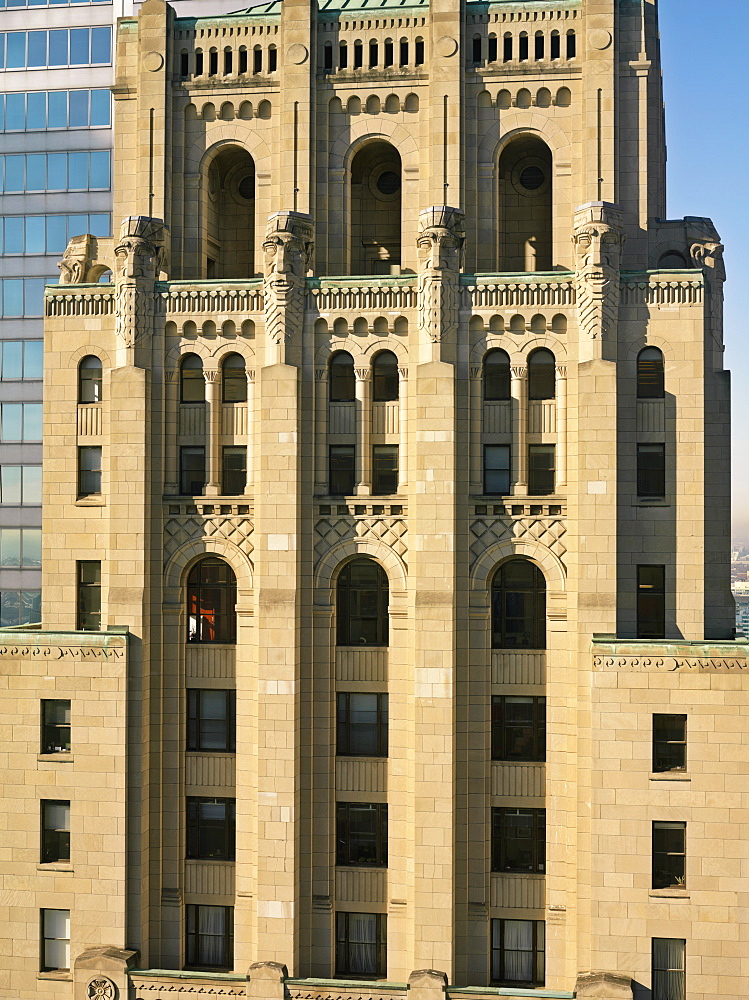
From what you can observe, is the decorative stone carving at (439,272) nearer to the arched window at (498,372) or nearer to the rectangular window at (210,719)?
the arched window at (498,372)

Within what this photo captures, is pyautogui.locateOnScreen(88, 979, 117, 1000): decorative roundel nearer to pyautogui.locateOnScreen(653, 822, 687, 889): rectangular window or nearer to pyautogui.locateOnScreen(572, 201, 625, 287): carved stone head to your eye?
pyautogui.locateOnScreen(653, 822, 687, 889): rectangular window

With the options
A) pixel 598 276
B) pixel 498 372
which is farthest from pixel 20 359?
pixel 598 276

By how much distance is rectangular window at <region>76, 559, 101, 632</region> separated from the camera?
3912 cm

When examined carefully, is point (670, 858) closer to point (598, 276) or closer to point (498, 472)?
point (498, 472)

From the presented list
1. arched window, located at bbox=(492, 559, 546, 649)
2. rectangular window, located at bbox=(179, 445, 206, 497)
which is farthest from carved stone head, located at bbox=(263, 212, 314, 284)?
arched window, located at bbox=(492, 559, 546, 649)

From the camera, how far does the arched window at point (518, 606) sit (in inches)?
1458

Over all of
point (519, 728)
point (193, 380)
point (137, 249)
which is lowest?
point (519, 728)

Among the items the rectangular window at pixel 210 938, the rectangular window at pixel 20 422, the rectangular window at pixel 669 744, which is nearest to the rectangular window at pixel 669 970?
the rectangular window at pixel 669 744

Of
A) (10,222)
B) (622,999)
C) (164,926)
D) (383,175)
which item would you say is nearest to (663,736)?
(622,999)

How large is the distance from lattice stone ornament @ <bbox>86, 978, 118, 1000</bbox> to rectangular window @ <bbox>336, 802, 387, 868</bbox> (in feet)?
28.7

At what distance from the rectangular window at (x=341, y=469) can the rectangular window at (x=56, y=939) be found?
1805cm

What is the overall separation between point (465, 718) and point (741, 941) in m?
11.3

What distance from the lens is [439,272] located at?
36156 millimetres

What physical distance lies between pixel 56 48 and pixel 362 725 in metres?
52.5
